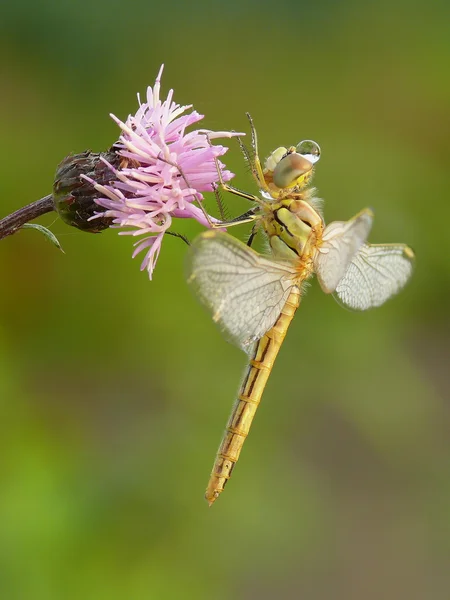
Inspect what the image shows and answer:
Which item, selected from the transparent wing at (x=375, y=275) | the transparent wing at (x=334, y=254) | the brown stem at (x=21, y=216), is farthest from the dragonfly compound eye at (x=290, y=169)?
the brown stem at (x=21, y=216)

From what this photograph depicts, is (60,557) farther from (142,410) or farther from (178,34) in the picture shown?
(178,34)

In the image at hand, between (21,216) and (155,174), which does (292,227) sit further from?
(21,216)

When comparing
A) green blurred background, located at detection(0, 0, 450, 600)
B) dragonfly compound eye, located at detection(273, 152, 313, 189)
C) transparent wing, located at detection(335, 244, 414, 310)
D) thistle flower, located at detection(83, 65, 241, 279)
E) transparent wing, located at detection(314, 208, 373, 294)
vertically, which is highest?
thistle flower, located at detection(83, 65, 241, 279)

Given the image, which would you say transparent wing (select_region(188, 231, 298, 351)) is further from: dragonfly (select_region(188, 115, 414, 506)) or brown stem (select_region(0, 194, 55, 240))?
brown stem (select_region(0, 194, 55, 240))

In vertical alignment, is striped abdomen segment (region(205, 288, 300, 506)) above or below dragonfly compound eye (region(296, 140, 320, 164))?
below

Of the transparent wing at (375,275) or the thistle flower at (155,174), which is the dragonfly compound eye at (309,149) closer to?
the thistle flower at (155,174)

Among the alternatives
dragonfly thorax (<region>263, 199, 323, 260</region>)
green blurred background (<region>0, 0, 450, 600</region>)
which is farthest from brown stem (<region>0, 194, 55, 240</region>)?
green blurred background (<region>0, 0, 450, 600</region>)

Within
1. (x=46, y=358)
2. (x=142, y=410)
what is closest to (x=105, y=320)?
(x=46, y=358)
